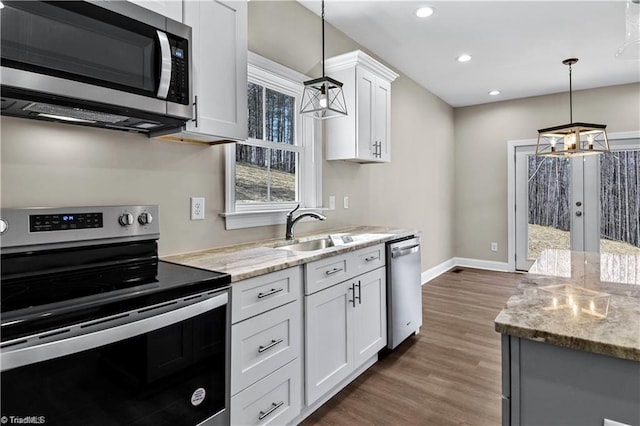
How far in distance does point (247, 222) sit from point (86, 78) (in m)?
1.31

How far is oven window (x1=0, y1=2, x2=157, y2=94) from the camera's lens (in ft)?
3.72

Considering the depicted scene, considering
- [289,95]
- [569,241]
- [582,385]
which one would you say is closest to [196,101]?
[289,95]

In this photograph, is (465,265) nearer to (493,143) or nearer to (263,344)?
(493,143)

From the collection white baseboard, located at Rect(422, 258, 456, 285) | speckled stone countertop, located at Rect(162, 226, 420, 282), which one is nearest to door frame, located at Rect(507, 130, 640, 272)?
white baseboard, located at Rect(422, 258, 456, 285)

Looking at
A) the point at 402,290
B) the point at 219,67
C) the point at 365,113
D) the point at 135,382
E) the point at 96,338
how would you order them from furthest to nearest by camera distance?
the point at 365,113 → the point at 402,290 → the point at 219,67 → the point at 135,382 → the point at 96,338

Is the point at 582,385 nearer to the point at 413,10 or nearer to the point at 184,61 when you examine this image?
the point at 184,61

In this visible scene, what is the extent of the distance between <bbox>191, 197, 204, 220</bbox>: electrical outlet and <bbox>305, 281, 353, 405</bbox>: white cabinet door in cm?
80

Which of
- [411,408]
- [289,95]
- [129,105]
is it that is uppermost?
[289,95]

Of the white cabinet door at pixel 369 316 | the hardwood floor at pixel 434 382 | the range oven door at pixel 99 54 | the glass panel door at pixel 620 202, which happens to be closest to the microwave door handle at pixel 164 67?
the range oven door at pixel 99 54

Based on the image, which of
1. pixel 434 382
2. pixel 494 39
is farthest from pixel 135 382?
pixel 494 39

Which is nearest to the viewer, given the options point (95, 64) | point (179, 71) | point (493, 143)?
point (95, 64)

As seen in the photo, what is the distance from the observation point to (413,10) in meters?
2.97

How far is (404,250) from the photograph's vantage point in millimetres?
2916

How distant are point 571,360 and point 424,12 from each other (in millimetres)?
2929
